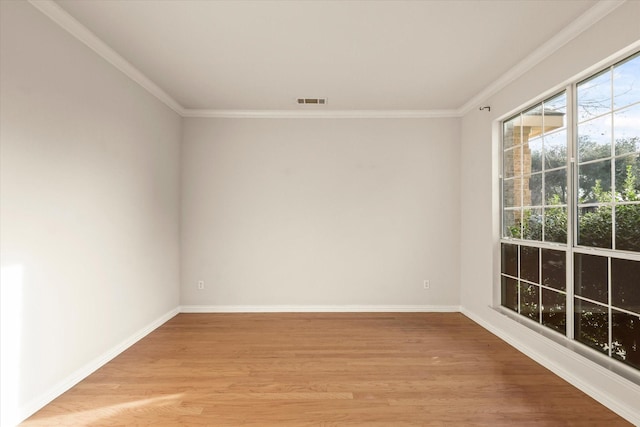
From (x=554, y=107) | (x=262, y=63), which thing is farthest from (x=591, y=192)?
(x=262, y=63)

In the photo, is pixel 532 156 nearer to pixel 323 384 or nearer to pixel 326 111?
pixel 326 111

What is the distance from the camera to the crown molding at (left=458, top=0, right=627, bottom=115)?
247 cm

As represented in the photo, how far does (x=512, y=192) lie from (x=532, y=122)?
764 mm

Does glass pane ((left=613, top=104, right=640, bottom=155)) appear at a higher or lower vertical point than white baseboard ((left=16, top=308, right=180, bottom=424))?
higher

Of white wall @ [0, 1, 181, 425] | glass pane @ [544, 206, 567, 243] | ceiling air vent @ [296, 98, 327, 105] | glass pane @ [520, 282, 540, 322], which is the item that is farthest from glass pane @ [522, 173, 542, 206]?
white wall @ [0, 1, 181, 425]

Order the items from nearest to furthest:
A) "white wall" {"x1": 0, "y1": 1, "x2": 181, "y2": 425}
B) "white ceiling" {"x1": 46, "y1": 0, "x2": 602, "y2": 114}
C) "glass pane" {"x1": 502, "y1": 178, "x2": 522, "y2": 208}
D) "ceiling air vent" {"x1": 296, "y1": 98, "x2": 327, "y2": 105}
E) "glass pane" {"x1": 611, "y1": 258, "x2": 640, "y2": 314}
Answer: "white wall" {"x1": 0, "y1": 1, "x2": 181, "y2": 425} < "glass pane" {"x1": 611, "y1": 258, "x2": 640, "y2": 314} < "white ceiling" {"x1": 46, "y1": 0, "x2": 602, "y2": 114} < "glass pane" {"x1": 502, "y1": 178, "x2": 522, "y2": 208} < "ceiling air vent" {"x1": 296, "y1": 98, "x2": 327, "y2": 105}

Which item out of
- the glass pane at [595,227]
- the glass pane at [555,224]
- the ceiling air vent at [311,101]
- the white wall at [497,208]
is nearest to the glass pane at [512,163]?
the white wall at [497,208]

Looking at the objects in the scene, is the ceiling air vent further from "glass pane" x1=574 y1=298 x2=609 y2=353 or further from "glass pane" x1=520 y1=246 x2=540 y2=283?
"glass pane" x1=574 y1=298 x2=609 y2=353

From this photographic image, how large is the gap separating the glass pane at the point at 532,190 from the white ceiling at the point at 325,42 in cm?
111

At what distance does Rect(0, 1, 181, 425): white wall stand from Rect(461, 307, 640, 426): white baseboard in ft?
12.8

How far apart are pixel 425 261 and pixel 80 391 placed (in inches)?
160

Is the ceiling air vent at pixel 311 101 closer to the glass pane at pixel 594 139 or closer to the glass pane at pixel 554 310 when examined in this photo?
the glass pane at pixel 594 139

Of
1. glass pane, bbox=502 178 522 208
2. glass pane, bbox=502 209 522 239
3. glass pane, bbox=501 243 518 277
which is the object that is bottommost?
glass pane, bbox=501 243 518 277

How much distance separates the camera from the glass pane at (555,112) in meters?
3.06
